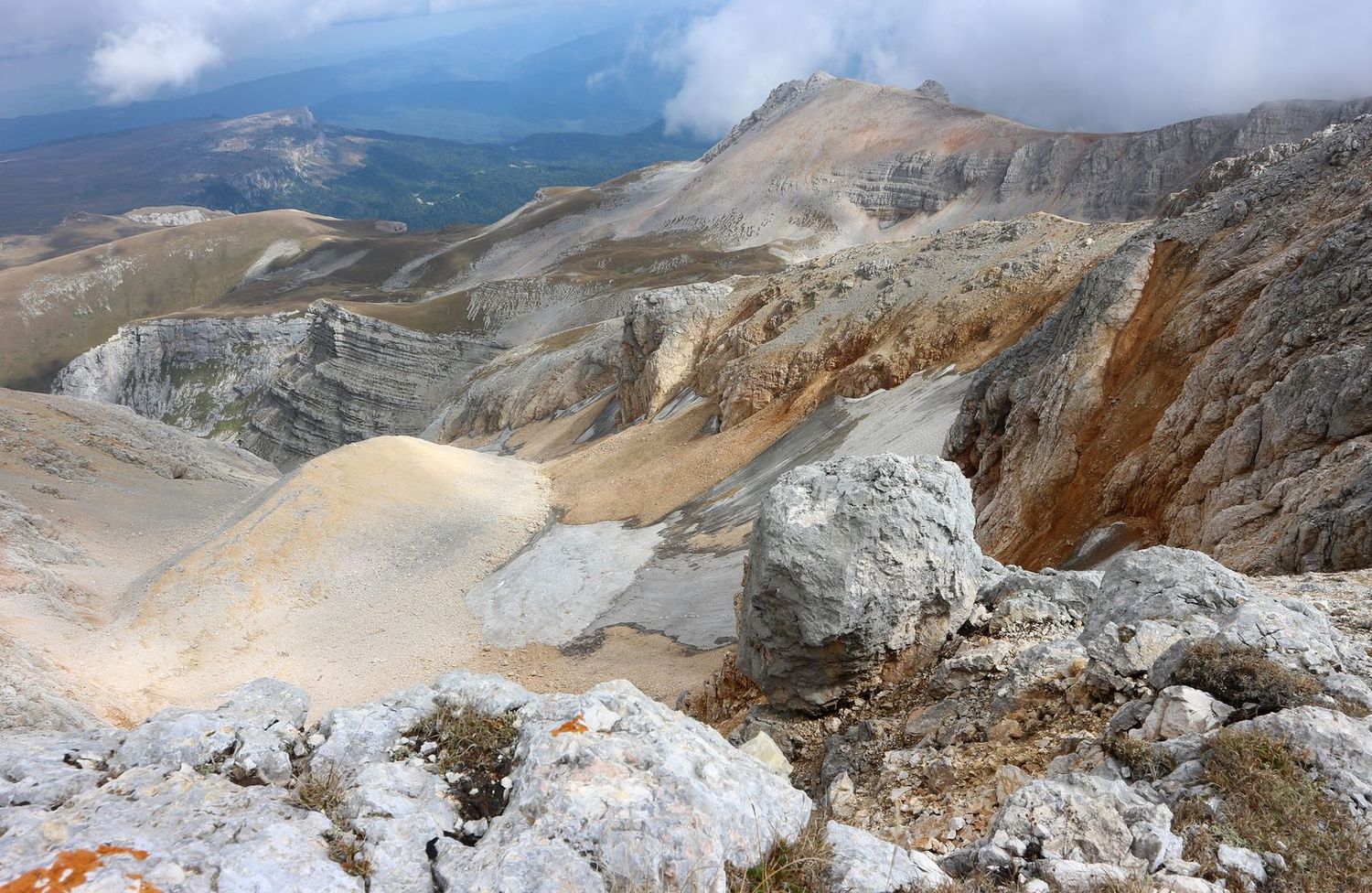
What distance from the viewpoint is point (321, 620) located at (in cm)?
2280

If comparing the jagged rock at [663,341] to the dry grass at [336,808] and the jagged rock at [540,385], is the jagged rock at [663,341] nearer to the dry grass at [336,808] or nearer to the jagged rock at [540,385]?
the jagged rock at [540,385]

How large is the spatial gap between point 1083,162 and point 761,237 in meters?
41.6

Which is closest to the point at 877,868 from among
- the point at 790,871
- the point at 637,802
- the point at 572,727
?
the point at 790,871

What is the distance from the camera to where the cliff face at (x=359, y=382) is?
77.3 metres

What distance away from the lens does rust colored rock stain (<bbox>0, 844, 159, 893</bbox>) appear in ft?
12.4

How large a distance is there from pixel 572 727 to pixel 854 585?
17.5 feet

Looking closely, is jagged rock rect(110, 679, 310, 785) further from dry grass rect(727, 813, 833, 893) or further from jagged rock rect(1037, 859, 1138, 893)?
jagged rock rect(1037, 859, 1138, 893)

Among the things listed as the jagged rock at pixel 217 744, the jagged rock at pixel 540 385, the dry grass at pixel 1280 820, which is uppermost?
the jagged rock at pixel 540 385

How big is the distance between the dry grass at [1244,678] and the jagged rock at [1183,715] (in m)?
0.14

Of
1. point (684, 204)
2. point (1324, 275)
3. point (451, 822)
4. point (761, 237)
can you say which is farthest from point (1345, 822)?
point (684, 204)

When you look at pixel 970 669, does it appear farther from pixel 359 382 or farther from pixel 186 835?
pixel 359 382

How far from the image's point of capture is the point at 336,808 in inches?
195

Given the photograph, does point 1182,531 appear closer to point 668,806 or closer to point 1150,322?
point 1150,322

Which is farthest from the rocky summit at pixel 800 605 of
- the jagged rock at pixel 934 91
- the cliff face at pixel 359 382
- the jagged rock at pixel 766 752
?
the jagged rock at pixel 934 91
